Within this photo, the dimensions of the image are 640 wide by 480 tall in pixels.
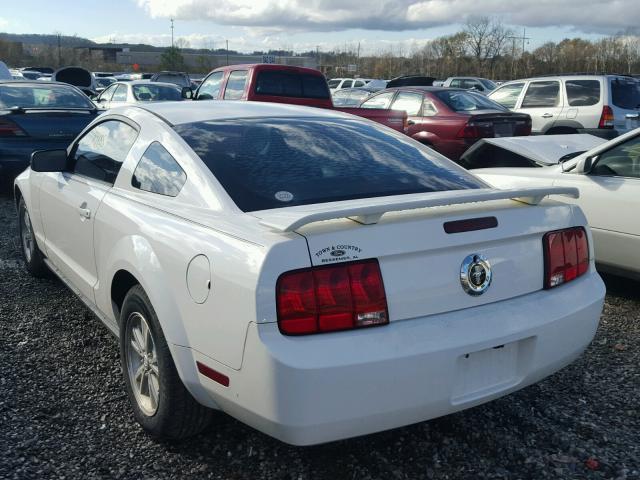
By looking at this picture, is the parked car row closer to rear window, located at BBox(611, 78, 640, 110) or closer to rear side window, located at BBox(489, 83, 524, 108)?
rear window, located at BBox(611, 78, 640, 110)

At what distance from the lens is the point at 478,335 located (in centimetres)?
248

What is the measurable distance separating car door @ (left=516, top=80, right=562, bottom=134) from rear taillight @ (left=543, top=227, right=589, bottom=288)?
9.35m

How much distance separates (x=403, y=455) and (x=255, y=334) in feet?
3.43

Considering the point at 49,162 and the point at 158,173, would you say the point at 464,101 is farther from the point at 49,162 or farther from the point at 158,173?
the point at 158,173

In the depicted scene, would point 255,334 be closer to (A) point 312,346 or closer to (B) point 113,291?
(A) point 312,346

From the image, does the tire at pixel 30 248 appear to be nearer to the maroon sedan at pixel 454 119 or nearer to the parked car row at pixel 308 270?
the parked car row at pixel 308 270

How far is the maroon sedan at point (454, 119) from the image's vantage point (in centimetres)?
1026

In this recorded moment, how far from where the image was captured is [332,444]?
9.71 feet

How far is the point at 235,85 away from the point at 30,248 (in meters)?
6.37

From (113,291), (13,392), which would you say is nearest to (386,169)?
(113,291)

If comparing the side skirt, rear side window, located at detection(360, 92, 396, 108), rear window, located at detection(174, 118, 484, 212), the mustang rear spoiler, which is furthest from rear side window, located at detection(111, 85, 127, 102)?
the mustang rear spoiler

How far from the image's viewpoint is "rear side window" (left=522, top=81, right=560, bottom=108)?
39.1ft

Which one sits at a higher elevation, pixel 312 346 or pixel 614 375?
pixel 312 346

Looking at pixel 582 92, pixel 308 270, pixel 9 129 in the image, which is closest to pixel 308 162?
pixel 308 270
